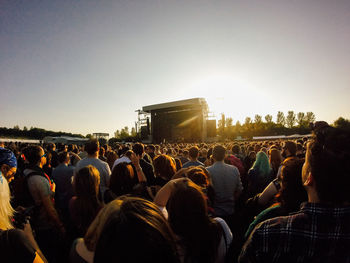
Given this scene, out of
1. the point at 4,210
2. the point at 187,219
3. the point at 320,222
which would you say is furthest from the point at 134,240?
the point at 4,210

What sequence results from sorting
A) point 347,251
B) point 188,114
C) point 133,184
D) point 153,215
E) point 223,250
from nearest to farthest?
1. point 153,215
2. point 347,251
3. point 223,250
4. point 133,184
5. point 188,114

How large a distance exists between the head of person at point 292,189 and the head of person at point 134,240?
61.2 inches

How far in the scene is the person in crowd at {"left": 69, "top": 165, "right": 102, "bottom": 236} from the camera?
2.51m

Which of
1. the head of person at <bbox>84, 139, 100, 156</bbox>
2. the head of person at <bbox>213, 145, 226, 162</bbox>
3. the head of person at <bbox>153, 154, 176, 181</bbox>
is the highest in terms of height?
the head of person at <bbox>84, 139, 100, 156</bbox>

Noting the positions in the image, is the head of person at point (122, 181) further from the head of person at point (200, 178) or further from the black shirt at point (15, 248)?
the black shirt at point (15, 248)

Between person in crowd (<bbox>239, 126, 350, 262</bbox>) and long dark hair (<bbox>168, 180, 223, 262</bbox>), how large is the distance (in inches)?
13.3

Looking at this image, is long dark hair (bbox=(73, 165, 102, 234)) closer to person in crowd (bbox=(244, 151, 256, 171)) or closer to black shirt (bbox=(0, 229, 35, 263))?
black shirt (bbox=(0, 229, 35, 263))

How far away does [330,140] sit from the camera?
1.17 m

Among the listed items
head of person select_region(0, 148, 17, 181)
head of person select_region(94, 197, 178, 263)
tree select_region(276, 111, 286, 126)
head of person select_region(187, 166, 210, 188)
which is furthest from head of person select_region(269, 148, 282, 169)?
tree select_region(276, 111, 286, 126)

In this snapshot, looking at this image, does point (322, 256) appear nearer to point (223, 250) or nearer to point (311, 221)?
point (311, 221)

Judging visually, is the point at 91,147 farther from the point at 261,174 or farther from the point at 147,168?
the point at 261,174

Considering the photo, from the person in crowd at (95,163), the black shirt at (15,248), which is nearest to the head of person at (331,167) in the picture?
the black shirt at (15,248)

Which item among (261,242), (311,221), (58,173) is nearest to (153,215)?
(261,242)

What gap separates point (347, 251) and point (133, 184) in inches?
119
